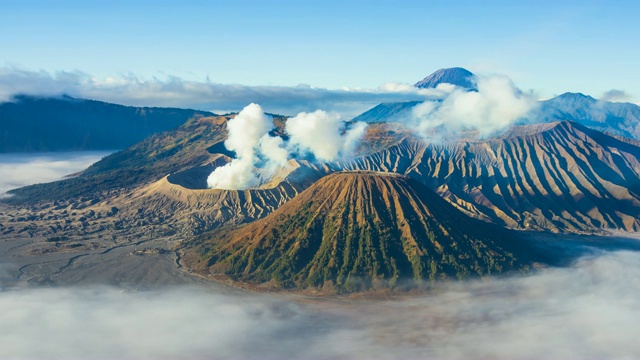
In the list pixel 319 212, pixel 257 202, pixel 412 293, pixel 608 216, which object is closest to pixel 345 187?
pixel 319 212

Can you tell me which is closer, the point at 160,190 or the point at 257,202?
the point at 257,202

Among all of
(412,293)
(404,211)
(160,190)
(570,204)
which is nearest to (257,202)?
(160,190)

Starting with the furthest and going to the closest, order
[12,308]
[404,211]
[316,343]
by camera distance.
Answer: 1. [404,211]
2. [12,308]
3. [316,343]

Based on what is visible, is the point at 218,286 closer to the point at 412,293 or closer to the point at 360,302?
the point at 360,302

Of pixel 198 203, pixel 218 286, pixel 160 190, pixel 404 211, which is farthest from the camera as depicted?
pixel 160 190

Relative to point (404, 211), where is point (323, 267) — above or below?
below

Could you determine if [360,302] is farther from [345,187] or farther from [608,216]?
[608,216]
